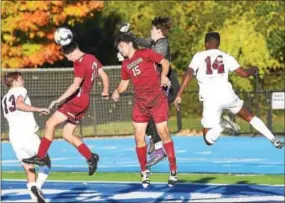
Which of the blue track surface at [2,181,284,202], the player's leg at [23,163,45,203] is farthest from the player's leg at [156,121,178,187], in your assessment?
the blue track surface at [2,181,284,202]

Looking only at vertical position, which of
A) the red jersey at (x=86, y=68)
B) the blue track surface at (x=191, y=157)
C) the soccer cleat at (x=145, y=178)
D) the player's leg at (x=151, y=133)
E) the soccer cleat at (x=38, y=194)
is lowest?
the blue track surface at (x=191, y=157)

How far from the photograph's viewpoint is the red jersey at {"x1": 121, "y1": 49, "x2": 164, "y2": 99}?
49.2ft

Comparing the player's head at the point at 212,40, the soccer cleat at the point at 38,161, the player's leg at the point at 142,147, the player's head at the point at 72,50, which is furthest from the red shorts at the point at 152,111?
the soccer cleat at the point at 38,161

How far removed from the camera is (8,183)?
2278 centimetres

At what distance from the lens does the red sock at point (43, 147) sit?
15.7 m

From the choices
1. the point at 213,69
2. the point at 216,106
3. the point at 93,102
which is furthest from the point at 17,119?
the point at 93,102

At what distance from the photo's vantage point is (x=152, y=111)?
15281 millimetres

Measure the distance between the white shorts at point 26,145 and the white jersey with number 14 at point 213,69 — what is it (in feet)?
12.2

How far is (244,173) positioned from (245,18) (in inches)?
820

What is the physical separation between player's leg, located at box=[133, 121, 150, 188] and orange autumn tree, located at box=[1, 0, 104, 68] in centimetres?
2548

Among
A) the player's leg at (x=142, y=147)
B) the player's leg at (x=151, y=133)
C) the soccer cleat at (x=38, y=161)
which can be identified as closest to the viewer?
the player's leg at (x=142, y=147)

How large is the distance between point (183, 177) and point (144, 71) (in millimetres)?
9099

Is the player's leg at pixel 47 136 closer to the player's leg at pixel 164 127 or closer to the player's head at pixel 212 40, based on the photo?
the player's leg at pixel 164 127

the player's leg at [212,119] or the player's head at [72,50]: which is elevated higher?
the player's head at [72,50]
